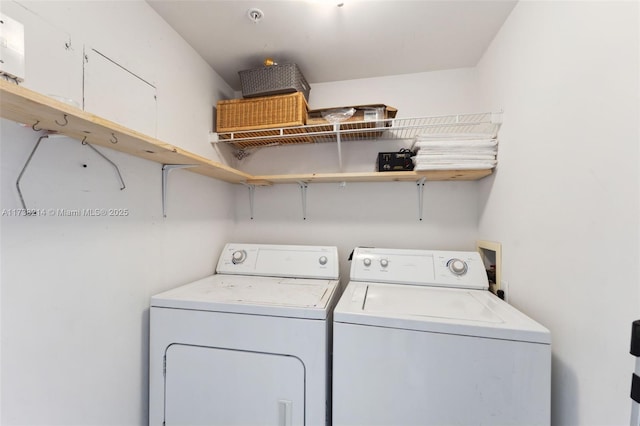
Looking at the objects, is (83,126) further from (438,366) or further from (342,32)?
(438,366)

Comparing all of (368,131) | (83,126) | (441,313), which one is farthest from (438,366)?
(83,126)

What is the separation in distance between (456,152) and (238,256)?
160 centimetres

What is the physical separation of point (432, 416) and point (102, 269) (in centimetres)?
147

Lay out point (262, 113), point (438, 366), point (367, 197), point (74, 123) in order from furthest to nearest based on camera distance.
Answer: point (367, 197), point (262, 113), point (438, 366), point (74, 123)

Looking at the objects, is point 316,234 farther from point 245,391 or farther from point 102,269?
point 102,269

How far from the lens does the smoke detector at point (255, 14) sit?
1.34m

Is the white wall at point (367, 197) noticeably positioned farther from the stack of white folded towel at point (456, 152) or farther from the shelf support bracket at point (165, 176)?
the shelf support bracket at point (165, 176)

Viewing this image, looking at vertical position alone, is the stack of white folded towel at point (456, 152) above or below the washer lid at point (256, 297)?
above

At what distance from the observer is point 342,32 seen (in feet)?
4.89

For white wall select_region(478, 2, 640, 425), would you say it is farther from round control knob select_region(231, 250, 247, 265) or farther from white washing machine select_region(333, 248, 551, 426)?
round control knob select_region(231, 250, 247, 265)

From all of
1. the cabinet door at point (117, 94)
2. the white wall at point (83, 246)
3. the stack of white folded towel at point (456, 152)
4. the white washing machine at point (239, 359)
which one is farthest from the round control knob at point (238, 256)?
the stack of white folded towel at point (456, 152)

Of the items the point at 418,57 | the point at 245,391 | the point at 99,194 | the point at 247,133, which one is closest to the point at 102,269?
the point at 99,194

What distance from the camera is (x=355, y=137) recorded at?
76.7 inches

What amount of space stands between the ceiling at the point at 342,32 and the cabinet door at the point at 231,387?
1706mm
